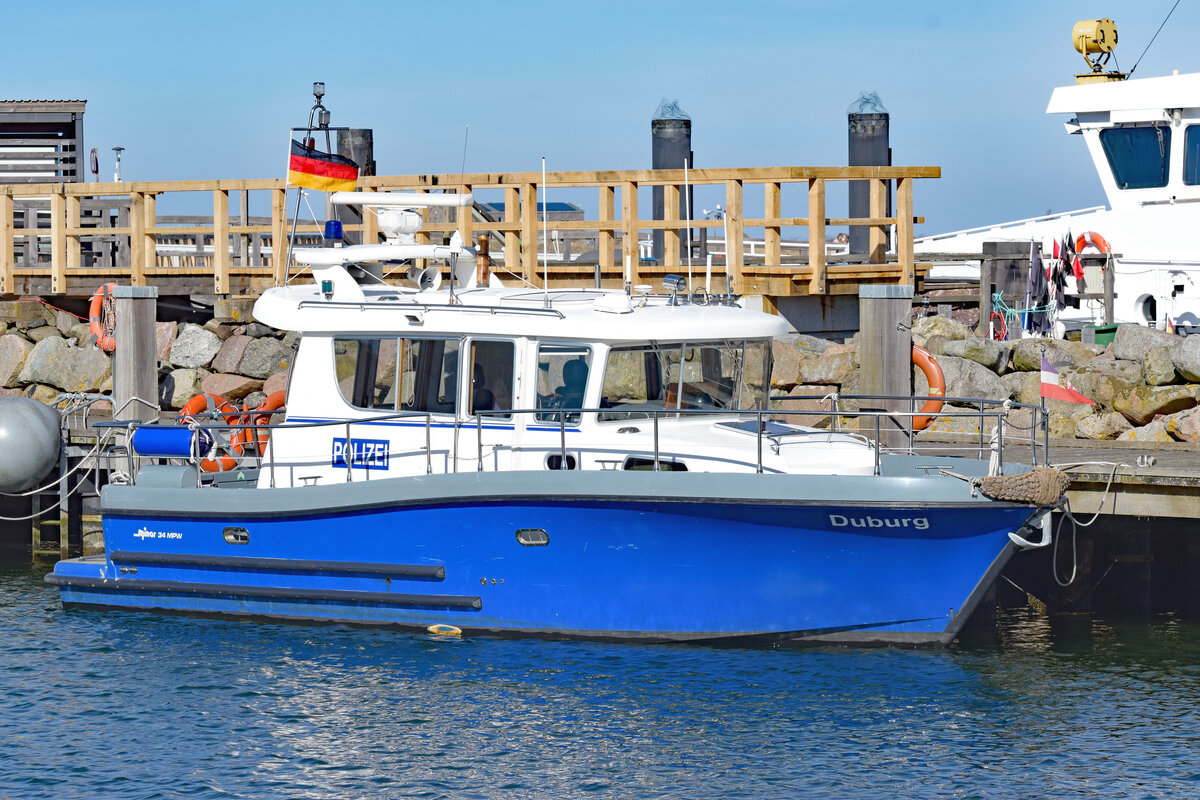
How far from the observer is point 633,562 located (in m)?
10.2

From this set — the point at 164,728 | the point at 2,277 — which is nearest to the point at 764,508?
the point at 164,728

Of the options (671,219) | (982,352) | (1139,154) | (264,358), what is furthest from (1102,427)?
(264,358)

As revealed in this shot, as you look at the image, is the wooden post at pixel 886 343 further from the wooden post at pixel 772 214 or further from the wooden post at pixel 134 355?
the wooden post at pixel 134 355

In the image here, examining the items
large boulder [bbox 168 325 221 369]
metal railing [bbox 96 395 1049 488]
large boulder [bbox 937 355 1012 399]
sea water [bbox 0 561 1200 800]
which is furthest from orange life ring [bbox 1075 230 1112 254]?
large boulder [bbox 168 325 221 369]

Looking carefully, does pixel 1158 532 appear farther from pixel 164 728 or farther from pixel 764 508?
pixel 164 728

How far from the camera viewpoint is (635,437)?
10.4 metres

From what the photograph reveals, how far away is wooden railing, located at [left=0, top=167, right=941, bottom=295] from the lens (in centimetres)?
1464

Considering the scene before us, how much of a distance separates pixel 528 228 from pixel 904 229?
3886 mm

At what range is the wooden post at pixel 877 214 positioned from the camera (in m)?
14.7

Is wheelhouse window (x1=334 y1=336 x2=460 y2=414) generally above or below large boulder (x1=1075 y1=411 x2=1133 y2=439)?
above

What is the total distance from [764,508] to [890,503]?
2.70 ft

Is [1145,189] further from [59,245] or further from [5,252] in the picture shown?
[5,252]

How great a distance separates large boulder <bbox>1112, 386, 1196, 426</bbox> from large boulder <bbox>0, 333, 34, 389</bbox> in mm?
12898

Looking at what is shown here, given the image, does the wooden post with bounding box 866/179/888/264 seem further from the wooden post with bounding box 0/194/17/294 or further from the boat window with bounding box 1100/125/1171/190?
the wooden post with bounding box 0/194/17/294
